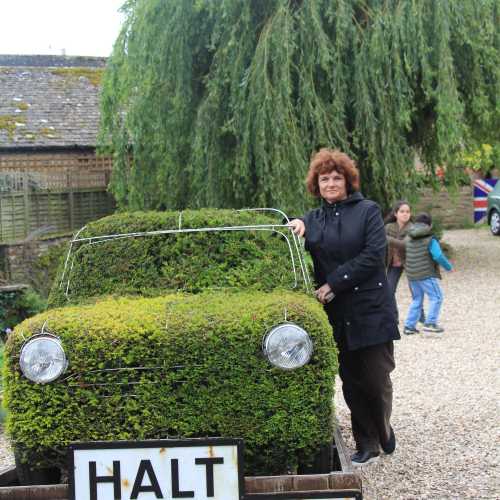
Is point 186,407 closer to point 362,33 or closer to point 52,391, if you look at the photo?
point 52,391

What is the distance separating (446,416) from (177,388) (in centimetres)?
362

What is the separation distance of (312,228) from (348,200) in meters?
0.27

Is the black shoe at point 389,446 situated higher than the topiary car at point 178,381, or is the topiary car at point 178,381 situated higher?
the topiary car at point 178,381

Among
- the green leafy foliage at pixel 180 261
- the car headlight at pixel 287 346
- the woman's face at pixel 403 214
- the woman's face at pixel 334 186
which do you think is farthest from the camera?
the woman's face at pixel 403 214

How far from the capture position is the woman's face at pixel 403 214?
10734 mm

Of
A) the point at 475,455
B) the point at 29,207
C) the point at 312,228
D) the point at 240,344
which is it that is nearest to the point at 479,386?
the point at 475,455

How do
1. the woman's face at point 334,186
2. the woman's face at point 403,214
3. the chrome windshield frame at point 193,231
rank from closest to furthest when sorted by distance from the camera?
the chrome windshield frame at point 193,231 → the woman's face at point 334,186 → the woman's face at point 403,214

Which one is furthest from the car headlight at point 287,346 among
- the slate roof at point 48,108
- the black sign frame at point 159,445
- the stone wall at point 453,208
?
the stone wall at point 453,208

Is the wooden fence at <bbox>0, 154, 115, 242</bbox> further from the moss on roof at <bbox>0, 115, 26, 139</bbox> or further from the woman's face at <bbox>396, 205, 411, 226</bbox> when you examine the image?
the woman's face at <bbox>396, 205, 411, 226</bbox>

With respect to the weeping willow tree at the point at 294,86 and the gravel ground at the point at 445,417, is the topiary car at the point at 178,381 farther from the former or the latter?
the weeping willow tree at the point at 294,86

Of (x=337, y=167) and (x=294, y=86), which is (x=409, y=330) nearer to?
(x=294, y=86)

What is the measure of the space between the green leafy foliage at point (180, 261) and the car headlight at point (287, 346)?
91 cm

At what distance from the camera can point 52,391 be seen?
12.9 ft

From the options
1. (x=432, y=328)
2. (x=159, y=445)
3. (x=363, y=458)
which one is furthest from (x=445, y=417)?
(x=432, y=328)
